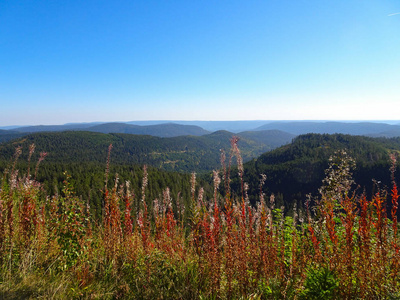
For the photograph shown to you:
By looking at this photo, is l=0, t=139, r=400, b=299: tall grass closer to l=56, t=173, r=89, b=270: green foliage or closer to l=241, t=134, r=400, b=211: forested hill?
l=56, t=173, r=89, b=270: green foliage

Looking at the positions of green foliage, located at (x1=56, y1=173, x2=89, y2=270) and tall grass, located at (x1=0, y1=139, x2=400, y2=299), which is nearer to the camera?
tall grass, located at (x1=0, y1=139, x2=400, y2=299)

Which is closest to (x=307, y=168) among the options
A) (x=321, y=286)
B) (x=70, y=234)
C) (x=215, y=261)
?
(x=321, y=286)

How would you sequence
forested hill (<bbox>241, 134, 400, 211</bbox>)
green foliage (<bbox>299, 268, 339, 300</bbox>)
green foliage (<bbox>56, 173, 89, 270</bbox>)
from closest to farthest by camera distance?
green foliage (<bbox>299, 268, 339, 300</bbox>) < green foliage (<bbox>56, 173, 89, 270</bbox>) < forested hill (<bbox>241, 134, 400, 211</bbox>)

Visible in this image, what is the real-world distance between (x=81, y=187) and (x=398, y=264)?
87.1 meters

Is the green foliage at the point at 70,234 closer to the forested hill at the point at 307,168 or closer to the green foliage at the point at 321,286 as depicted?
the green foliage at the point at 321,286

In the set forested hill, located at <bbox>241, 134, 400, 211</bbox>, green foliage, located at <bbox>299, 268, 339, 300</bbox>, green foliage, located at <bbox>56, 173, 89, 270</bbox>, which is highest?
green foliage, located at <bbox>56, 173, 89, 270</bbox>

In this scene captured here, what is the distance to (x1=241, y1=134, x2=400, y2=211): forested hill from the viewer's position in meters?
108

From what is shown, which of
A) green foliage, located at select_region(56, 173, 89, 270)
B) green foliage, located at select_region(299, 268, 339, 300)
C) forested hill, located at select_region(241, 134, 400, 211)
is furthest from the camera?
forested hill, located at select_region(241, 134, 400, 211)

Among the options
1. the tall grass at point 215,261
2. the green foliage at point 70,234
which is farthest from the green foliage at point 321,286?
the green foliage at point 70,234

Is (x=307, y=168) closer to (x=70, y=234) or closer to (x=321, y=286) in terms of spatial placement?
(x=321, y=286)

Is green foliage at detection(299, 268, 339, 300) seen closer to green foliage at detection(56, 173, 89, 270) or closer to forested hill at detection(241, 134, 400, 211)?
green foliage at detection(56, 173, 89, 270)

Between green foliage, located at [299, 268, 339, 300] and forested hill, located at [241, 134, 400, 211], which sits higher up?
green foliage, located at [299, 268, 339, 300]

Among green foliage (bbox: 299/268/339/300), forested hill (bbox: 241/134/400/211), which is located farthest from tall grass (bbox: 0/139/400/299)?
forested hill (bbox: 241/134/400/211)

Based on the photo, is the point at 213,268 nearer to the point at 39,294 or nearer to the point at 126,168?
the point at 39,294
